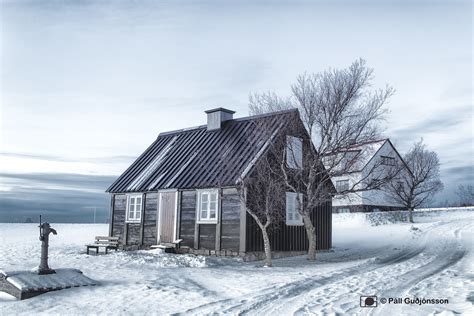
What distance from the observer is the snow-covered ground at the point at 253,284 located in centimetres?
953

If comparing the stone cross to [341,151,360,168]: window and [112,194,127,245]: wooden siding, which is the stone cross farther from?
[341,151,360,168]: window

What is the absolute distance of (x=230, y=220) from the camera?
19453mm

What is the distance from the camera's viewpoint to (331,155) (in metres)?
19.1

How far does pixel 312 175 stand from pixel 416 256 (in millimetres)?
5929

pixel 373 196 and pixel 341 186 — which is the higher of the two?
pixel 341 186

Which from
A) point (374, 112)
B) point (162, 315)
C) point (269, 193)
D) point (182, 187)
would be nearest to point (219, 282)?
point (162, 315)

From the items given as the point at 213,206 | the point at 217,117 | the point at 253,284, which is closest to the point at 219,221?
the point at 213,206

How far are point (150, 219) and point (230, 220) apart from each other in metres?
5.55

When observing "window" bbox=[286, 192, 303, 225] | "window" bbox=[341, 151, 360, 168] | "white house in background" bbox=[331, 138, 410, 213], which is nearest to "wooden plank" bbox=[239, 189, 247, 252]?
"window" bbox=[286, 192, 303, 225]

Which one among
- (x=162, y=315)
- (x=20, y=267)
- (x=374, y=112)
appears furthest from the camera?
(x=374, y=112)

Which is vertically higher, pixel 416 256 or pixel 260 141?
pixel 260 141

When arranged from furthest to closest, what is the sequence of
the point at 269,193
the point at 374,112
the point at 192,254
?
the point at 192,254, the point at 374,112, the point at 269,193

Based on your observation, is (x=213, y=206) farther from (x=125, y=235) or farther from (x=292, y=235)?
(x=125, y=235)

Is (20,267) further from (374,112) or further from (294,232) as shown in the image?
(374,112)
